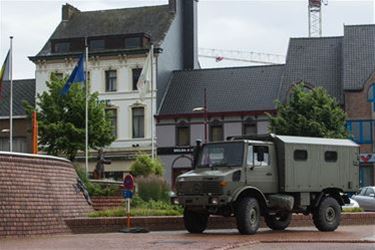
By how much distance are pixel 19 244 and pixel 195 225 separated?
6.05 meters

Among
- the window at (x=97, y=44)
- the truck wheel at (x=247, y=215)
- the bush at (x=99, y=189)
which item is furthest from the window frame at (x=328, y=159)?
the window at (x=97, y=44)

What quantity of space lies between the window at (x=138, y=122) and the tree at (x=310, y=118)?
11083 millimetres

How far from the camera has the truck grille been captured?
811 inches

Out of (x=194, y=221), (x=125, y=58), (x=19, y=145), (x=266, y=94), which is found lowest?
(x=194, y=221)

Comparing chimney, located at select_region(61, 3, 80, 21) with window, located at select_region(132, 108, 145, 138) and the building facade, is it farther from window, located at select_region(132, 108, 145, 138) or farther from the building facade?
window, located at select_region(132, 108, 145, 138)

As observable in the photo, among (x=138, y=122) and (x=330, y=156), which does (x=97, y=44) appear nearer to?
(x=138, y=122)

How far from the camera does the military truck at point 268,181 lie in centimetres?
2077

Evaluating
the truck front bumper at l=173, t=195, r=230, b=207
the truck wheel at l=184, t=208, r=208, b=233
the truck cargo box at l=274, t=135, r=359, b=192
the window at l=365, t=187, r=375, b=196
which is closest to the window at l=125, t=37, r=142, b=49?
the window at l=365, t=187, r=375, b=196

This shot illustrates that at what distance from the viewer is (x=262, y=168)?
21.5 m

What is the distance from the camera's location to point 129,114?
5606 cm

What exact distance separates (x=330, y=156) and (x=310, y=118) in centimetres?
2488

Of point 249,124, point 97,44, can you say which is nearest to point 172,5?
point 97,44

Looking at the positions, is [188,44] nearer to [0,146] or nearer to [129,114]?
[129,114]

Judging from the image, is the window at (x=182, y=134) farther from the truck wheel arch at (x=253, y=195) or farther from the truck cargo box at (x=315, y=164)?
the truck wheel arch at (x=253, y=195)
